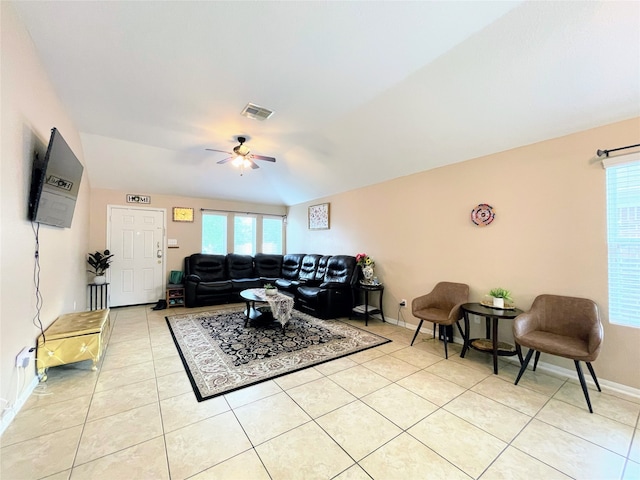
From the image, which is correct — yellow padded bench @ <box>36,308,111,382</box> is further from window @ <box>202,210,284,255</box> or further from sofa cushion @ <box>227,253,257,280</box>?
window @ <box>202,210,284,255</box>

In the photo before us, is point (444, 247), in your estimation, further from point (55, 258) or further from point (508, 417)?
point (55, 258)

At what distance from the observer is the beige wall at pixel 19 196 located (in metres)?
1.76

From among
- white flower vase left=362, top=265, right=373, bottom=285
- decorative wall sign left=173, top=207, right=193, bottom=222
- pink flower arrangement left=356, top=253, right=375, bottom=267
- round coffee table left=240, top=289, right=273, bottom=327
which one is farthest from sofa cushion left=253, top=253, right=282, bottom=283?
white flower vase left=362, top=265, right=373, bottom=285

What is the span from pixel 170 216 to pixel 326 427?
18.7ft

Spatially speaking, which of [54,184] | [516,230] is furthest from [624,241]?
[54,184]

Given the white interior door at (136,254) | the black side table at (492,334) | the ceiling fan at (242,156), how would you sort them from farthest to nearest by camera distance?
the white interior door at (136,254) < the ceiling fan at (242,156) < the black side table at (492,334)

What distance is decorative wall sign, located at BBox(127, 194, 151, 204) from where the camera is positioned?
5.54 meters

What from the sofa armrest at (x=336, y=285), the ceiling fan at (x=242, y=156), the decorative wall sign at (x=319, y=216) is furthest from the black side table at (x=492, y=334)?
the decorative wall sign at (x=319, y=216)

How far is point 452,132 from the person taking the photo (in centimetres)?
325

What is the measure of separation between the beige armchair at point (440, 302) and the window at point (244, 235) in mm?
4794

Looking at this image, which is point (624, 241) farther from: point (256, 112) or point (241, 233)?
point (241, 233)

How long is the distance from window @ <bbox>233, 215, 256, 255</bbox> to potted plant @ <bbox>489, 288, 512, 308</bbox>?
5634 mm

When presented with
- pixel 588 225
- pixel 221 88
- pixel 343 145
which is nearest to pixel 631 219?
pixel 588 225

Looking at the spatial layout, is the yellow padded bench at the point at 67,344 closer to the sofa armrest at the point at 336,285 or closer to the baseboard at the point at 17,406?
the baseboard at the point at 17,406
